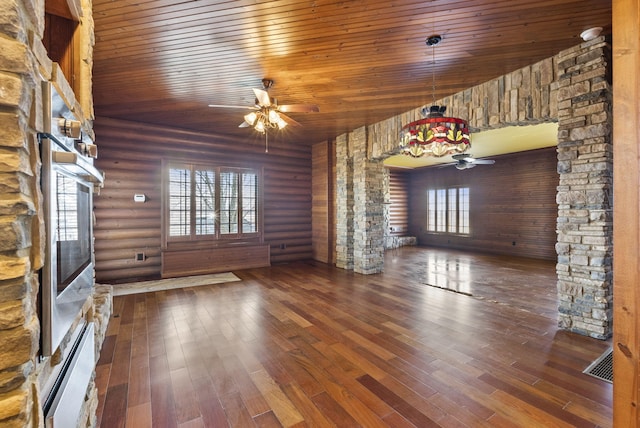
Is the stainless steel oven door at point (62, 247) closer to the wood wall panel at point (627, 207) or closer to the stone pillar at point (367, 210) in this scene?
the wood wall panel at point (627, 207)

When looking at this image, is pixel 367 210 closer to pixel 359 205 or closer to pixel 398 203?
pixel 359 205

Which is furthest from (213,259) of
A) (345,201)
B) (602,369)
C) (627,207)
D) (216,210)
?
(627,207)

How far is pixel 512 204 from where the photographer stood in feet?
28.1

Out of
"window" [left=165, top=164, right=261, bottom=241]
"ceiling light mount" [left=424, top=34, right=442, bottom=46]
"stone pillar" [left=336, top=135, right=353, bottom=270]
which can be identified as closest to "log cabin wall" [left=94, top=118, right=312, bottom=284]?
"window" [left=165, top=164, right=261, bottom=241]

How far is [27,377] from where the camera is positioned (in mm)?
860

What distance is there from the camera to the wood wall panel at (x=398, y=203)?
37.2 ft

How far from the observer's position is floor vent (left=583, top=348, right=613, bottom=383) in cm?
232

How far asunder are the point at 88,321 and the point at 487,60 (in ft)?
14.6

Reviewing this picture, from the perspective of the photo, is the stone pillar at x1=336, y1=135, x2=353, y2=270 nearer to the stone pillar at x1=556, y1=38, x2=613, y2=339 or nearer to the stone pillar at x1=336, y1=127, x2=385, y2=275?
the stone pillar at x1=336, y1=127, x2=385, y2=275

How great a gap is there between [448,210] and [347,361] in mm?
9165

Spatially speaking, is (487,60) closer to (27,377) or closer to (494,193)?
(27,377)

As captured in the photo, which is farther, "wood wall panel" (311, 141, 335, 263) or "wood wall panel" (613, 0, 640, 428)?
"wood wall panel" (311, 141, 335, 263)

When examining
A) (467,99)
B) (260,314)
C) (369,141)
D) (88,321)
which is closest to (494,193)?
(369,141)

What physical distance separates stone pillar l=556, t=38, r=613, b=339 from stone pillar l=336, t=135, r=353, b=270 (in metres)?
3.90
